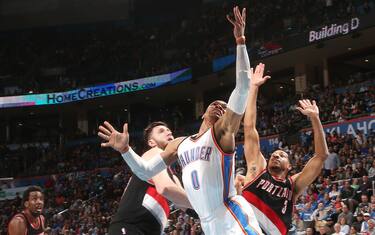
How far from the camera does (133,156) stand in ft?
15.1

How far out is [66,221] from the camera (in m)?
23.7

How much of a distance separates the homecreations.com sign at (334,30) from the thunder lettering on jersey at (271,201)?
63.7ft

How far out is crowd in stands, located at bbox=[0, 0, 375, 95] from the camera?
2825cm

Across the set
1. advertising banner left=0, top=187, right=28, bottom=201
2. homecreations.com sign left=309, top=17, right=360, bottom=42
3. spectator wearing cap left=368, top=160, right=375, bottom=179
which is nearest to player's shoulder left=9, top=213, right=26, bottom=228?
spectator wearing cap left=368, top=160, right=375, bottom=179

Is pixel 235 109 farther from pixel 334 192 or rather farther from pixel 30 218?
pixel 334 192

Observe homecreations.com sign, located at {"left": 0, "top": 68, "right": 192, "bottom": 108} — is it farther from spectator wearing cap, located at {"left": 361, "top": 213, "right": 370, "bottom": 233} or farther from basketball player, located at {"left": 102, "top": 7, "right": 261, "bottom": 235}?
basketball player, located at {"left": 102, "top": 7, "right": 261, "bottom": 235}

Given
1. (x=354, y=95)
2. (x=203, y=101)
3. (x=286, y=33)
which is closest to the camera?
(x=354, y=95)

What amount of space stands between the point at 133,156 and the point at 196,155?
0.51 meters

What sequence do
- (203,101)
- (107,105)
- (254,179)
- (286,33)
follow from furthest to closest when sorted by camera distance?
(107,105), (203,101), (286,33), (254,179)

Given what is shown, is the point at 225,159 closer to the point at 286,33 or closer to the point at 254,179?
the point at 254,179

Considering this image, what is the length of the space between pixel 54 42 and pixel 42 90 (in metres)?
6.75

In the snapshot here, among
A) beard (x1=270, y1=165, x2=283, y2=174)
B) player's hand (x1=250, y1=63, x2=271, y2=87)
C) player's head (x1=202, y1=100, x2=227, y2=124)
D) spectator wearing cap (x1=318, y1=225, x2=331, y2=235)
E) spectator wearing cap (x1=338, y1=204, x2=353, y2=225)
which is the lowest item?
spectator wearing cap (x1=318, y1=225, x2=331, y2=235)

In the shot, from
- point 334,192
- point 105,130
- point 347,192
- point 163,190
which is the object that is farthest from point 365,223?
point 105,130

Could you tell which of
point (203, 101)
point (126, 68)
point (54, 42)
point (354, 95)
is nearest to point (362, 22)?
point (354, 95)
